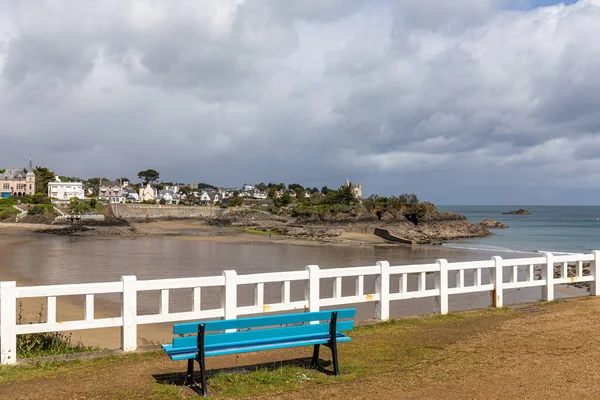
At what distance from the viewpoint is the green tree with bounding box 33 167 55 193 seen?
123562mm

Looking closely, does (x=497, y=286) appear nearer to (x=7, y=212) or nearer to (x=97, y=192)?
(x=7, y=212)

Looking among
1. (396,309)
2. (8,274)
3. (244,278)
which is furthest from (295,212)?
(244,278)

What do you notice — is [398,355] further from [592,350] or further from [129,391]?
[129,391]

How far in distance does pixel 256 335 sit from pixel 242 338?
196 millimetres

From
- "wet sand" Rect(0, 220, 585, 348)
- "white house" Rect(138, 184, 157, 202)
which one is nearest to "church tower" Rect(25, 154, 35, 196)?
"white house" Rect(138, 184, 157, 202)

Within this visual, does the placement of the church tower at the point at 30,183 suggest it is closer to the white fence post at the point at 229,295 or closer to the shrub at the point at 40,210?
the shrub at the point at 40,210

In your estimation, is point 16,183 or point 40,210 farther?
point 16,183

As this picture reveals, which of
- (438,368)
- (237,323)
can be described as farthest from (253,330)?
(438,368)

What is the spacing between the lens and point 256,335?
240 inches

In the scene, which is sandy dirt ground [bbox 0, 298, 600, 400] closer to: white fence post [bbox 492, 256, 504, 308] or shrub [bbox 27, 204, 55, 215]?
white fence post [bbox 492, 256, 504, 308]

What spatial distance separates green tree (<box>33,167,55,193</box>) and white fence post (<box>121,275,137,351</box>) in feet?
423

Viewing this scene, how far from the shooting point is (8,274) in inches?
1014

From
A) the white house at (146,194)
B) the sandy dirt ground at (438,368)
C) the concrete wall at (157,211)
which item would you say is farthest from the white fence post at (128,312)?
the white house at (146,194)

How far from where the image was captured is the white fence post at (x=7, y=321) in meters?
6.90
